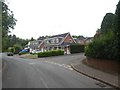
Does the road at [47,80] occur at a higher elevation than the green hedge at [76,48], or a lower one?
lower

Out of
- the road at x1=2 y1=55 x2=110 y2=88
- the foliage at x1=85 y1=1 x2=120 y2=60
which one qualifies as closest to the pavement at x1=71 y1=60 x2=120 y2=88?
the road at x1=2 y1=55 x2=110 y2=88

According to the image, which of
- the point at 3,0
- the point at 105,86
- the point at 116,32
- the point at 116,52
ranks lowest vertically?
the point at 105,86

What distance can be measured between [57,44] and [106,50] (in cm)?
6260

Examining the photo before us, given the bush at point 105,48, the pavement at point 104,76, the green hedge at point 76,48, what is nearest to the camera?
the pavement at point 104,76

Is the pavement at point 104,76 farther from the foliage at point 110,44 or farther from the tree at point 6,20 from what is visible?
the tree at point 6,20

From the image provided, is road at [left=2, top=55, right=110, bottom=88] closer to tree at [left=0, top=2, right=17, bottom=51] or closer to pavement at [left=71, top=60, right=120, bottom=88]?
pavement at [left=71, top=60, right=120, bottom=88]

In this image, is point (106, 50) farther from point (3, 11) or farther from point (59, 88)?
point (3, 11)

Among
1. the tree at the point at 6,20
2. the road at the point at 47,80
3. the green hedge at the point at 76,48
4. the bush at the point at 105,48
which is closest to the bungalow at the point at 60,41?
the green hedge at the point at 76,48

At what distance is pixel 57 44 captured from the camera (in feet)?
280

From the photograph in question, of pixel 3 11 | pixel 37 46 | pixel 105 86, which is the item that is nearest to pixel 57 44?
pixel 37 46

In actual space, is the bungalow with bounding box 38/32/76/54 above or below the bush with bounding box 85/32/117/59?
above

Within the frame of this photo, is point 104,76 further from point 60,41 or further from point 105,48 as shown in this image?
point 60,41

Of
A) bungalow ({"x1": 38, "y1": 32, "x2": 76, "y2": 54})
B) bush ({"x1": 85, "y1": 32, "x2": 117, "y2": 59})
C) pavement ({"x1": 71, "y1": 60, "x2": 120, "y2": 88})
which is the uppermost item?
bungalow ({"x1": 38, "y1": 32, "x2": 76, "y2": 54})

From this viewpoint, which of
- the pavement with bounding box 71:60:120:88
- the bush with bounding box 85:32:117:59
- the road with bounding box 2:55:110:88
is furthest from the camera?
the bush with bounding box 85:32:117:59
